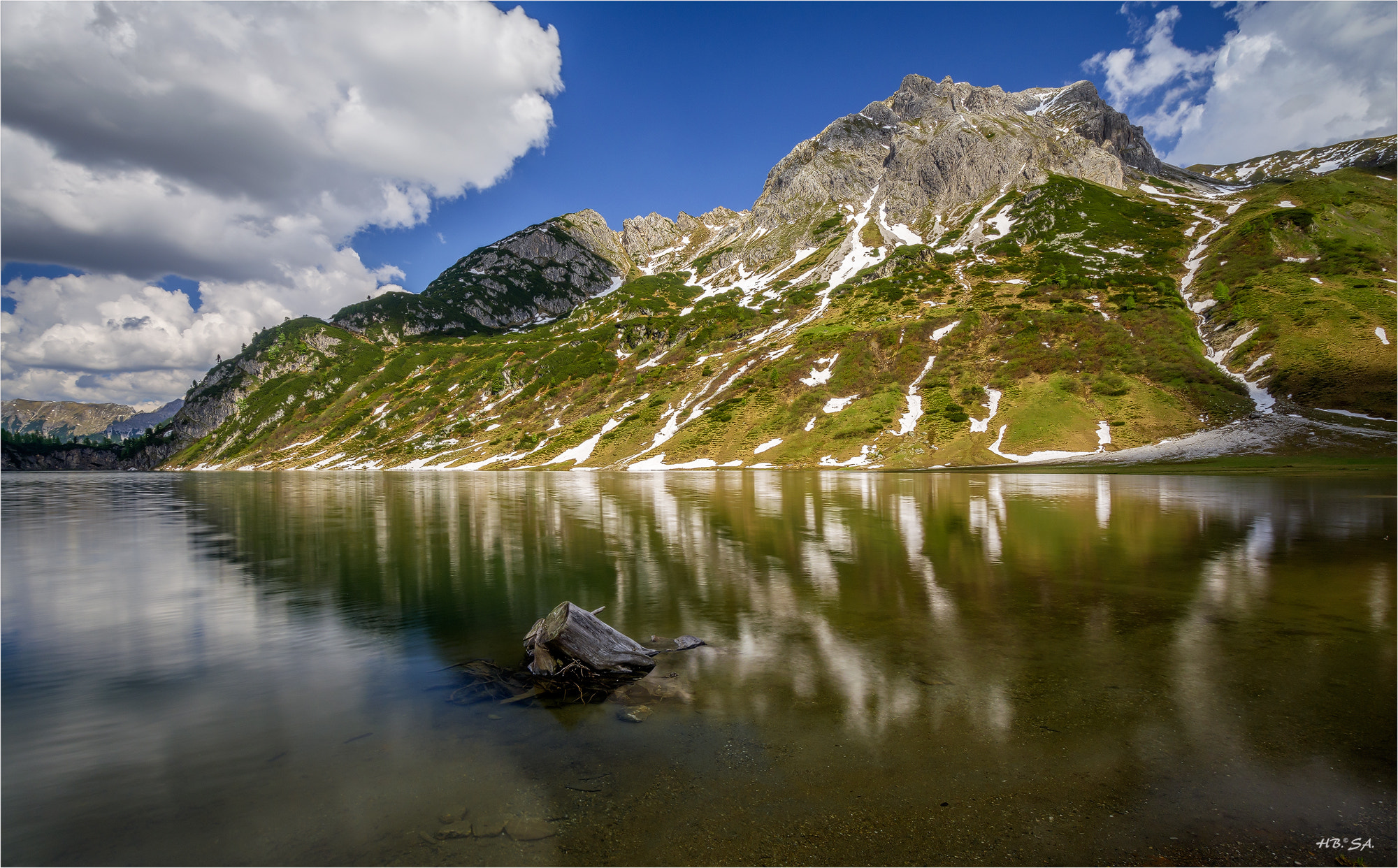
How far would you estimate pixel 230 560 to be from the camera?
27.8 metres

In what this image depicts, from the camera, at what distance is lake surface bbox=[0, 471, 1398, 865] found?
7.18 m

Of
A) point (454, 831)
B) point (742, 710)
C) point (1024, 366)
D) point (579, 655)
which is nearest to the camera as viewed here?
point (454, 831)

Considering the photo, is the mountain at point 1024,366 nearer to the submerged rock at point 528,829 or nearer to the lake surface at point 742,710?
the lake surface at point 742,710

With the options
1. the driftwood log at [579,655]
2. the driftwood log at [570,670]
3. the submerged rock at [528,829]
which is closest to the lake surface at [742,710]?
the submerged rock at [528,829]

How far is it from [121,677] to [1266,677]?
1024 inches

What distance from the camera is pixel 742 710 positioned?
1077cm

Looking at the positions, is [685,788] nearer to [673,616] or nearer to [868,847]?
[868,847]

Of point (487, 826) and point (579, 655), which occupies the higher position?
point (579, 655)

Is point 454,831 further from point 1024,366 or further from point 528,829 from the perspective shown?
point 1024,366

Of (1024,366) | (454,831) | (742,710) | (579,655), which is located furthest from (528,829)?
(1024,366)

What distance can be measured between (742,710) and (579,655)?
3839mm

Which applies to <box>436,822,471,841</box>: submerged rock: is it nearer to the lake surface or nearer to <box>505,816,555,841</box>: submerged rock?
the lake surface

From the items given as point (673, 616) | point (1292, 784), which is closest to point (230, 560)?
point (673, 616)

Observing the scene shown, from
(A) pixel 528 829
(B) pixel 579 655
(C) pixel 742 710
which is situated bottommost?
(C) pixel 742 710
